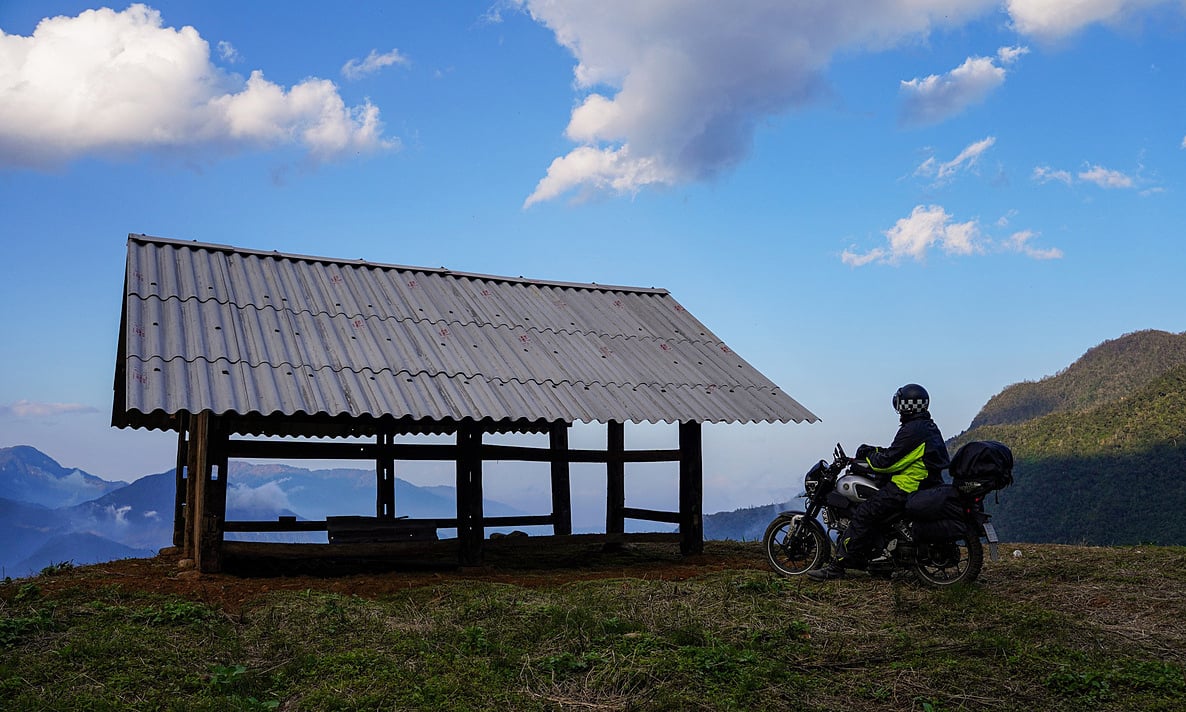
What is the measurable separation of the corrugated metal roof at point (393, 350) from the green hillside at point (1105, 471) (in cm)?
2152

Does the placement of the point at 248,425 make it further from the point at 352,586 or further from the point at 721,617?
the point at 721,617

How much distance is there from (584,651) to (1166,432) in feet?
105

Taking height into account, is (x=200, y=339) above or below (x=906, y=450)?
above

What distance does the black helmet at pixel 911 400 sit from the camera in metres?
9.46

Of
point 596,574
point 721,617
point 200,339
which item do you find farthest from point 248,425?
point 721,617

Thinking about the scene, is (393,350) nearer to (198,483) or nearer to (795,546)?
(198,483)

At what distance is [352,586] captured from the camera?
9773 millimetres

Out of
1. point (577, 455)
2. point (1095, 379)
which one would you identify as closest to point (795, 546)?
point (577, 455)

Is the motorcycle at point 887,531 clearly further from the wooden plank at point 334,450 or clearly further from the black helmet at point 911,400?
the wooden plank at point 334,450

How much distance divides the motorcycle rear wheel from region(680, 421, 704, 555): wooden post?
403 cm

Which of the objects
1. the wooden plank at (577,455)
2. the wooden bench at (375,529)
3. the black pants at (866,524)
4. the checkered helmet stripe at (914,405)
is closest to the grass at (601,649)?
the black pants at (866,524)

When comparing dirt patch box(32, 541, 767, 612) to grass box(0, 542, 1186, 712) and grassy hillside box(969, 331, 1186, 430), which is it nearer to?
grass box(0, 542, 1186, 712)

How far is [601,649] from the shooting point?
6.68 m

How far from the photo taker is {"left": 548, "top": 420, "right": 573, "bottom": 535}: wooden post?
16500 millimetres
